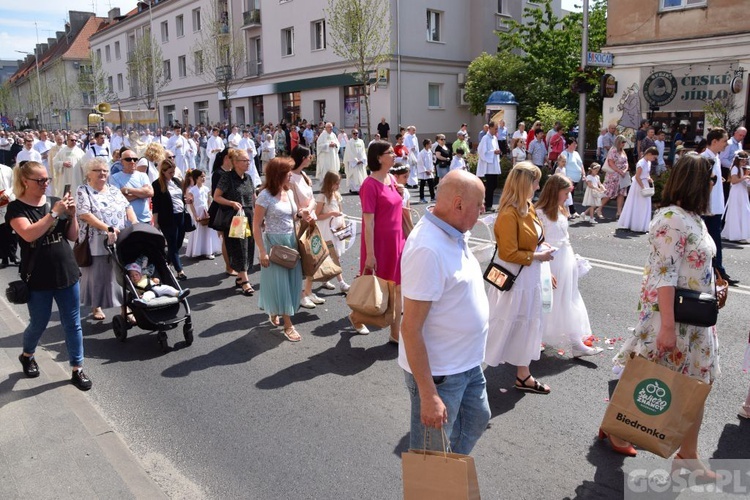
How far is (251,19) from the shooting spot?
40.9 metres

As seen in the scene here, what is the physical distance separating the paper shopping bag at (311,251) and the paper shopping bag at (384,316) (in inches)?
36.1

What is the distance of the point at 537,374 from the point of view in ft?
17.9

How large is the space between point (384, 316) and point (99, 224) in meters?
3.12

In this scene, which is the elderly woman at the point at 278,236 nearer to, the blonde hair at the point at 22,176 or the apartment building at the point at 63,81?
the blonde hair at the point at 22,176

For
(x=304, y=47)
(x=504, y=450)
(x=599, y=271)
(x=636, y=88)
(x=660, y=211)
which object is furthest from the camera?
(x=304, y=47)

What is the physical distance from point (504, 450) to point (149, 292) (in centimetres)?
400

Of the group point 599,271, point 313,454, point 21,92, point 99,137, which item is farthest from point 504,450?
point 21,92

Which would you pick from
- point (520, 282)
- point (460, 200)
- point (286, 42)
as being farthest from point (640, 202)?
Result: point (286, 42)

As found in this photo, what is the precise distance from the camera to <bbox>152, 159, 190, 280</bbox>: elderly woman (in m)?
8.54

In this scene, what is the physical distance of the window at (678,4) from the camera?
65.3 feet

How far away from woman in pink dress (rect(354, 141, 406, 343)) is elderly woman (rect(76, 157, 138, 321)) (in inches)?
104

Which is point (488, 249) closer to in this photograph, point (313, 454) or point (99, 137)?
point (313, 454)

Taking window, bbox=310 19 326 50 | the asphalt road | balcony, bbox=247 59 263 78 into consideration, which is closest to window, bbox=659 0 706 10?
the asphalt road

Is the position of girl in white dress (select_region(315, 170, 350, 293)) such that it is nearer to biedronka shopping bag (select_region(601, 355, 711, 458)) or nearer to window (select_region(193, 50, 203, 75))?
biedronka shopping bag (select_region(601, 355, 711, 458))
